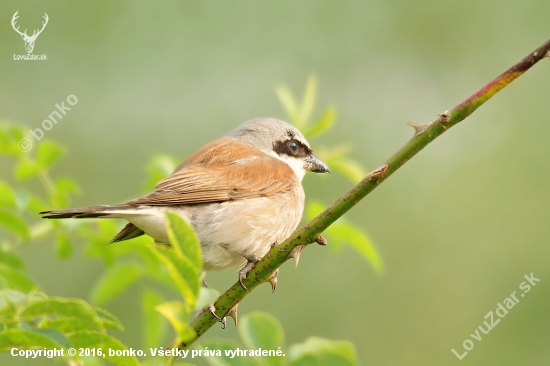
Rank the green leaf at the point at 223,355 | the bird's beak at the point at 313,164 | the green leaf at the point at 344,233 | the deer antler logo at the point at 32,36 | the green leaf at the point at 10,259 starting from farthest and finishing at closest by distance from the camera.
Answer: the deer antler logo at the point at 32,36, the bird's beak at the point at 313,164, the green leaf at the point at 344,233, the green leaf at the point at 10,259, the green leaf at the point at 223,355

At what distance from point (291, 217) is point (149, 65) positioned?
4.90m

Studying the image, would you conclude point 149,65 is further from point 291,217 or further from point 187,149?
point 291,217

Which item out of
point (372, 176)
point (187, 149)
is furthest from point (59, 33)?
point (372, 176)

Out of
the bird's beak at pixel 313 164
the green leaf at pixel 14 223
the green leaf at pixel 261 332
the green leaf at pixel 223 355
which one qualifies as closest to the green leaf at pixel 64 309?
the green leaf at pixel 223 355

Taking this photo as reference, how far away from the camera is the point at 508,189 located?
296 inches

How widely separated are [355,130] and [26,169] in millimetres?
5430

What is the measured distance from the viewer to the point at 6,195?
2.64 m

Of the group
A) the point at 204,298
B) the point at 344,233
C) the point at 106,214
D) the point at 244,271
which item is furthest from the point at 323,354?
the point at 344,233

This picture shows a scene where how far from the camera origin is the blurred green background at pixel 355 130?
6738 millimetres

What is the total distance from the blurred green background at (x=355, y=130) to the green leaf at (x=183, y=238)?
4.74 metres

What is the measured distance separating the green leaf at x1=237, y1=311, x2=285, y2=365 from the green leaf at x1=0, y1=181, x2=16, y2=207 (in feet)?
4.72

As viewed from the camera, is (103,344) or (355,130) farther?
(355,130)

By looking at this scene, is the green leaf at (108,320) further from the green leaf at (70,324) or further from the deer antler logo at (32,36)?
the deer antler logo at (32,36)

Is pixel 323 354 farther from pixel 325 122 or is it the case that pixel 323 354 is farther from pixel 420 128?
pixel 325 122
